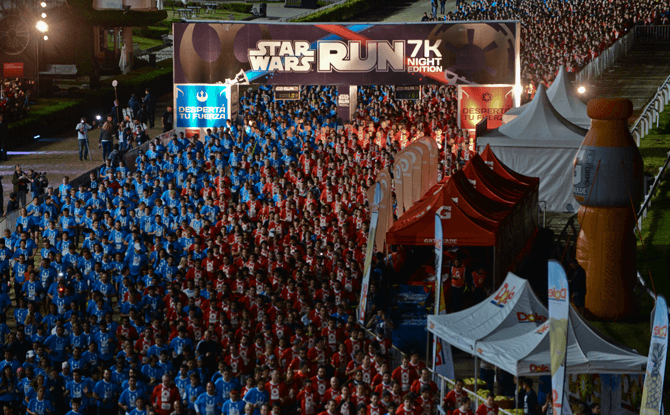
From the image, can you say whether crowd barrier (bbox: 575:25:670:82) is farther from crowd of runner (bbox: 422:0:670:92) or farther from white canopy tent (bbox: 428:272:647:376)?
white canopy tent (bbox: 428:272:647:376)

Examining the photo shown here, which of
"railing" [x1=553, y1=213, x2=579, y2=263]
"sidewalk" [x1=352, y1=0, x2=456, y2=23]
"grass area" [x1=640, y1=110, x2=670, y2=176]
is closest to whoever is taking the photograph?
"railing" [x1=553, y1=213, x2=579, y2=263]

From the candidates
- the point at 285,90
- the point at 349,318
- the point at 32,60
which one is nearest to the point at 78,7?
the point at 32,60

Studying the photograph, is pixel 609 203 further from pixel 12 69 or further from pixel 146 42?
pixel 146 42

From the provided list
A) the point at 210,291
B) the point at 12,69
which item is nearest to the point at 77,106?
the point at 12,69

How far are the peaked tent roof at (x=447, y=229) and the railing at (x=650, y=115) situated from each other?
49.0ft

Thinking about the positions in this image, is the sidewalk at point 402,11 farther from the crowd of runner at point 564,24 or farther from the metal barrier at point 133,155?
the metal barrier at point 133,155

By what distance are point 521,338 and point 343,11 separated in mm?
54572

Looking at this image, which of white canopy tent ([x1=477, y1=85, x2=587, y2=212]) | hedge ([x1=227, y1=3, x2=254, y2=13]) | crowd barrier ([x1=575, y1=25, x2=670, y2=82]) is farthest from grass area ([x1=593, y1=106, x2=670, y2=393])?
hedge ([x1=227, y1=3, x2=254, y2=13])

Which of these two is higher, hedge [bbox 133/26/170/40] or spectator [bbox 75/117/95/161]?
hedge [bbox 133/26/170/40]

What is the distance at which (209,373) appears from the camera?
1356 centimetres

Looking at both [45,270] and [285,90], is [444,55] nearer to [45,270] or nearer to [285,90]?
[285,90]

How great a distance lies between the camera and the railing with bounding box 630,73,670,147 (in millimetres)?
30688

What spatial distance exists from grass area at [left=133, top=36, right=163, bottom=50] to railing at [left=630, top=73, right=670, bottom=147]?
107 feet

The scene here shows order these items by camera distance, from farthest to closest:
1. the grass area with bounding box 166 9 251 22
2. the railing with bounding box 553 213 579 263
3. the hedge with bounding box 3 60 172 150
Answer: the grass area with bounding box 166 9 251 22 → the hedge with bounding box 3 60 172 150 → the railing with bounding box 553 213 579 263
